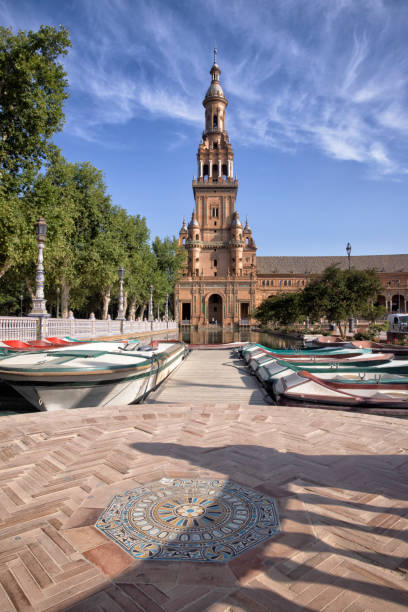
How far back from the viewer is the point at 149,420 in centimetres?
489

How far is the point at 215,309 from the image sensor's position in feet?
250

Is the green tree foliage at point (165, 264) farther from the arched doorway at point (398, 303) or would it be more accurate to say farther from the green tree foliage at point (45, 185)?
the arched doorway at point (398, 303)

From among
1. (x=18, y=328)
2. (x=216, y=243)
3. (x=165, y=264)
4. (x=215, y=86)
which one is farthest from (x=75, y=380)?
(x=215, y=86)

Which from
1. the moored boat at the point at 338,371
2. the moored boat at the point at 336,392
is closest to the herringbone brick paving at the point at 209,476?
the moored boat at the point at 336,392

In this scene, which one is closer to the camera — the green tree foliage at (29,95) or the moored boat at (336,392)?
the moored boat at (336,392)

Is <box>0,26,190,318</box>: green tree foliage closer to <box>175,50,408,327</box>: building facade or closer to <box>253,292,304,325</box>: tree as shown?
<box>253,292,304,325</box>: tree

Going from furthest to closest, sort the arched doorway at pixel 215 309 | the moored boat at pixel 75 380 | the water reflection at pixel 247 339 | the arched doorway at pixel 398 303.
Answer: the arched doorway at pixel 398 303
the arched doorway at pixel 215 309
the water reflection at pixel 247 339
the moored boat at pixel 75 380

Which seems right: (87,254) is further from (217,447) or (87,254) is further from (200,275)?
Answer: (200,275)

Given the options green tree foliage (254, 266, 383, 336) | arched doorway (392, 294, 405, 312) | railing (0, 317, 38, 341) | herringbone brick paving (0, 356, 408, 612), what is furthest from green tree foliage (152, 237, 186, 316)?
arched doorway (392, 294, 405, 312)

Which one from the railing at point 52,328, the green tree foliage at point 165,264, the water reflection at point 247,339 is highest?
the green tree foliage at point 165,264

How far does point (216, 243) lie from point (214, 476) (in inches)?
2834

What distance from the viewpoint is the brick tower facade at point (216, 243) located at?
70.7 metres

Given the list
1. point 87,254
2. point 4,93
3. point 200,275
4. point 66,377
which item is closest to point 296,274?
point 200,275

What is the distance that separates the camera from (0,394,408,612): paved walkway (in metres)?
1.79
